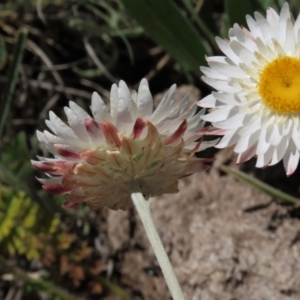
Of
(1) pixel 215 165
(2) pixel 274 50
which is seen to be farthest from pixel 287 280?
(2) pixel 274 50

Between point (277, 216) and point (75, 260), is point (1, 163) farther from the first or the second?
point (277, 216)

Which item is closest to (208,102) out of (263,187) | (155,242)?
(263,187)

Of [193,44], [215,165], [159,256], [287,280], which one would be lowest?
[159,256]

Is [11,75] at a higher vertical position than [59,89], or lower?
lower

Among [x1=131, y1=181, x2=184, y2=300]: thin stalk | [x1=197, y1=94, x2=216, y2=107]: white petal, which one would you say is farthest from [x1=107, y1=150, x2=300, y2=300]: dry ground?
[x1=131, y1=181, x2=184, y2=300]: thin stalk

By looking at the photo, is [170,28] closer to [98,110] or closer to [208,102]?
[208,102]

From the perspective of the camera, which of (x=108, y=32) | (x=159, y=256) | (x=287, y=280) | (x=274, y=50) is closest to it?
(x=159, y=256)

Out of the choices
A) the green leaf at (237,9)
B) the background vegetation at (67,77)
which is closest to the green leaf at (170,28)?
the background vegetation at (67,77)
